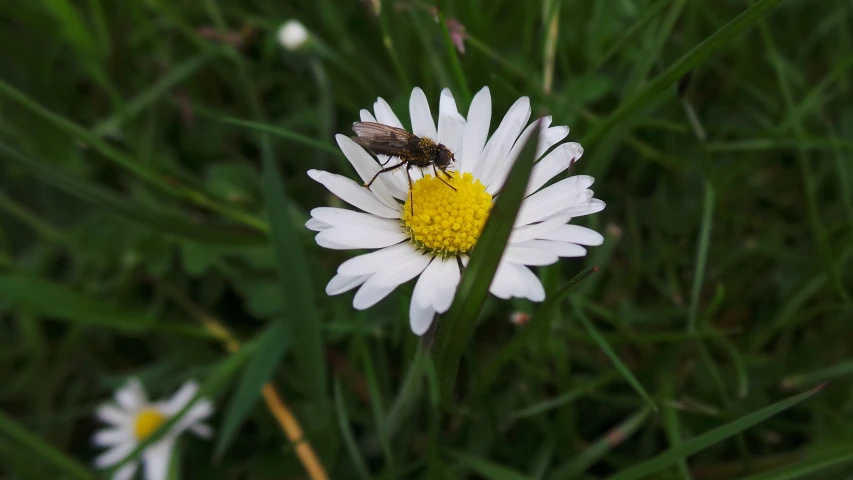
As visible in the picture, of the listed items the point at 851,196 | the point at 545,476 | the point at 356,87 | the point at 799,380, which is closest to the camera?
the point at 799,380

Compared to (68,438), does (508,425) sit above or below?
above

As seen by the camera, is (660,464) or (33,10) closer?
(660,464)

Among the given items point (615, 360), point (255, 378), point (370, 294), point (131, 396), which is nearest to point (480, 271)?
point (370, 294)

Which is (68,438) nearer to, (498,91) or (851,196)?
(498,91)

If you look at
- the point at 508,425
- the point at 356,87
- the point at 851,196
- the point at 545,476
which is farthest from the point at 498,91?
the point at 851,196

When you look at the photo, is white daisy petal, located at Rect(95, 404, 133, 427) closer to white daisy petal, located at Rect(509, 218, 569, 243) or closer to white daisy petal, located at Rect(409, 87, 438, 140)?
white daisy petal, located at Rect(409, 87, 438, 140)
